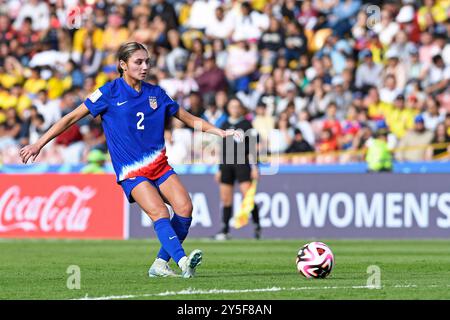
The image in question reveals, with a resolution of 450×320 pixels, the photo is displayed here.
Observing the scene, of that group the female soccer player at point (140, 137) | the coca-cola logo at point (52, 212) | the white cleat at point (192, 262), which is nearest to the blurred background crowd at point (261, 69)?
the coca-cola logo at point (52, 212)

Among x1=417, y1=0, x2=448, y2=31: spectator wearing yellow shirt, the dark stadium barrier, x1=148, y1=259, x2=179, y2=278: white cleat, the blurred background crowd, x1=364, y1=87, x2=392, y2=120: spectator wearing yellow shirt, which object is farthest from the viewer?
x1=417, y1=0, x2=448, y2=31: spectator wearing yellow shirt

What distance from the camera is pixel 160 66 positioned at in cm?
2689

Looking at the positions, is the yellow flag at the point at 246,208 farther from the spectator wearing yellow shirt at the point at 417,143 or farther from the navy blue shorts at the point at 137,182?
the navy blue shorts at the point at 137,182

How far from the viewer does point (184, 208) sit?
1180 cm

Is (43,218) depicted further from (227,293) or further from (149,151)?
(227,293)

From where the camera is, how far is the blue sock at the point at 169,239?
450 inches

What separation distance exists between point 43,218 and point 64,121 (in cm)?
1109

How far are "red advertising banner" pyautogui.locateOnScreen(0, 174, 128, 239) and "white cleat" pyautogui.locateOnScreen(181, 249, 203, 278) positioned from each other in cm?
1074

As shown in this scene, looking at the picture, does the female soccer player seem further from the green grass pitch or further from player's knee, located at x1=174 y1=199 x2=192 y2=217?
the green grass pitch

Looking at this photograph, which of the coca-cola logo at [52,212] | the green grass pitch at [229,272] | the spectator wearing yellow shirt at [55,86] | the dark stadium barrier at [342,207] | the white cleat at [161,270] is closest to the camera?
the green grass pitch at [229,272]

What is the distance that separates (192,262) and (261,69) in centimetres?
1534

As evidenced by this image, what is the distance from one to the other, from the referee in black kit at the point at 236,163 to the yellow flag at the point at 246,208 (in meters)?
0.14

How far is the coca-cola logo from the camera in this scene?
72.8ft

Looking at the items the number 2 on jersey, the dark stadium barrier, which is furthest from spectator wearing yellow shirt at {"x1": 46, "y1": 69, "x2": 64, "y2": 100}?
the number 2 on jersey
